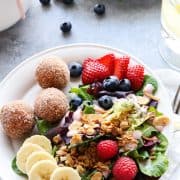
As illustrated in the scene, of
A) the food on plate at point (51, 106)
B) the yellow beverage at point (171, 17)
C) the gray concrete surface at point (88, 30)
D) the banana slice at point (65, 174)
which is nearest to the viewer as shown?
the banana slice at point (65, 174)

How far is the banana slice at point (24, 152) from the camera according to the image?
104 centimetres

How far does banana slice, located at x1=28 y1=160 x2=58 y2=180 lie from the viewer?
3.27 feet

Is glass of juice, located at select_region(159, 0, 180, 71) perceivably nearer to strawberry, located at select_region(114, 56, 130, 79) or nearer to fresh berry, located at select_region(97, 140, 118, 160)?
strawberry, located at select_region(114, 56, 130, 79)

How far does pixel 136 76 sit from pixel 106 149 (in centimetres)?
19

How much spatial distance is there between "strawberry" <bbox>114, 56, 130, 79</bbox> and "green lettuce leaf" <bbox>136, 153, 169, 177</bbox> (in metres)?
0.20

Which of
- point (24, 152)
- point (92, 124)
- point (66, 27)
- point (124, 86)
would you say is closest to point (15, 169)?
point (24, 152)

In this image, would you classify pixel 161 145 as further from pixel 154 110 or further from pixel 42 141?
pixel 42 141

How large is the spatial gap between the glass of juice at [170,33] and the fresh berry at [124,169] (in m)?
0.36

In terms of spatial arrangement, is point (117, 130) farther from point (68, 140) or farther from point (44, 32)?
point (44, 32)

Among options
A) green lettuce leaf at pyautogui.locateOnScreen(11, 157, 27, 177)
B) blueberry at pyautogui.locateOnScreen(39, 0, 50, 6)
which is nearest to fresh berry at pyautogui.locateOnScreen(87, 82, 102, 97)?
green lettuce leaf at pyautogui.locateOnScreen(11, 157, 27, 177)

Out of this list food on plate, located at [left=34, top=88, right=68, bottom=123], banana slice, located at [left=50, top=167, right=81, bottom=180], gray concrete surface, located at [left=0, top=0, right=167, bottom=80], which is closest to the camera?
banana slice, located at [left=50, top=167, right=81, bottom=180]

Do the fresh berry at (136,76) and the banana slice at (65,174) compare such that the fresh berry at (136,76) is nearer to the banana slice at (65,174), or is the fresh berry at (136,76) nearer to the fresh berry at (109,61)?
the fresh berry at (109,61)

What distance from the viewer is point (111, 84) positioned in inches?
44.3

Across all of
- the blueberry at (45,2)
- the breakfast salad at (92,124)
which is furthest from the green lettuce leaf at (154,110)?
the blueberry at (45,2)
